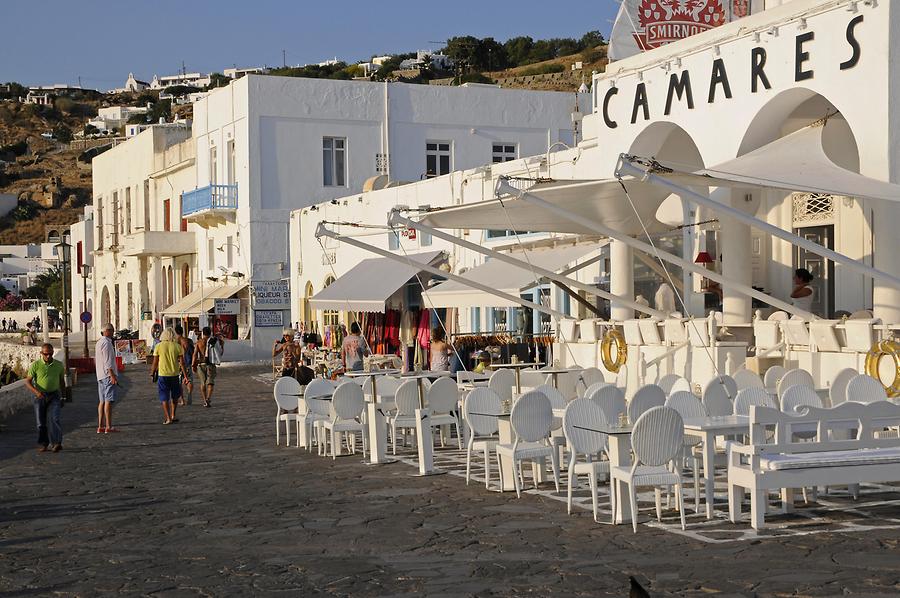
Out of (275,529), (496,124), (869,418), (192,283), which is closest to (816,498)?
(869,418)

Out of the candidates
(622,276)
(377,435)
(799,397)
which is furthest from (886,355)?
(622,276)

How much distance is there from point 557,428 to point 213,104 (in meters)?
34.8

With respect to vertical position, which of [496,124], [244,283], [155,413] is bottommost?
[155,413]

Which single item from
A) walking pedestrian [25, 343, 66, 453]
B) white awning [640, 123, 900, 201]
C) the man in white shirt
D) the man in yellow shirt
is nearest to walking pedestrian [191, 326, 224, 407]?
the man in yellow shirt

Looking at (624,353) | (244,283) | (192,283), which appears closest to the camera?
(624,353)

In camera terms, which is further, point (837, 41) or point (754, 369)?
point (754, 369)

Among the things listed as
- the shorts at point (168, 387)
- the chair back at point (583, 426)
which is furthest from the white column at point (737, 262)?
the shorts at point (168, 387)

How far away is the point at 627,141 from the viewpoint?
18.8 metres

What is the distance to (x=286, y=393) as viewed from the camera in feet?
55.1

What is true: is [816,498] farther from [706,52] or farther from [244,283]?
[244,283]

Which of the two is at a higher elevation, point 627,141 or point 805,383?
point 627,141

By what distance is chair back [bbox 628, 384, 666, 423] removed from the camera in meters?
11.3

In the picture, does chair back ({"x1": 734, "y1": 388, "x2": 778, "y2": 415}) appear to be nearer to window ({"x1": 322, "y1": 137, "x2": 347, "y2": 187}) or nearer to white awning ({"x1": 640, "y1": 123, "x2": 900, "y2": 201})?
white awning ({"x1": 640, "y1": 123, "x2": 900, "y2": 201})

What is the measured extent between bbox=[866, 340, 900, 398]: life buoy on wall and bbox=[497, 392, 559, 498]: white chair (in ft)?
12.8
